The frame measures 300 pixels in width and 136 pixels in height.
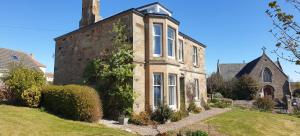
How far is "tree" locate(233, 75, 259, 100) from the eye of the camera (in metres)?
42.3

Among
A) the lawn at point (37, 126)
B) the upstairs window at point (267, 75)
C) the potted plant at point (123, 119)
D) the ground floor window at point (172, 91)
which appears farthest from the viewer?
the upstairs window at point (267, 75)

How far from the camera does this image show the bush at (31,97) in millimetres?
15148

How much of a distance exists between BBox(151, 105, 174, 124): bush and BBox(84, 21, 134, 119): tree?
5.90 feet

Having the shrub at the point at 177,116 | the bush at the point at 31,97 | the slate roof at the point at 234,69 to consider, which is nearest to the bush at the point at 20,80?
the bush at the point at 31,97

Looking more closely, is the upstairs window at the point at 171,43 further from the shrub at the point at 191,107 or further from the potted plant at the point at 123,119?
the shrub at the point at 191,107

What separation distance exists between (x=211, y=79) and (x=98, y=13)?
1045 inches

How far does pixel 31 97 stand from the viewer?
15312mm

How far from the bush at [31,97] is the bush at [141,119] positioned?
5.91 metres

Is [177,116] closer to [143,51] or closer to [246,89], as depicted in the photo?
[143,51]

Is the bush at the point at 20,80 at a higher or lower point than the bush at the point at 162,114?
higher

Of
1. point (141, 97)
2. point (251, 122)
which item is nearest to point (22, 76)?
point (141, 97)

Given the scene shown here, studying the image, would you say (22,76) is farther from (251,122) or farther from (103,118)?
(251,122)

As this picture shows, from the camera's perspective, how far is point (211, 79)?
42.7 meters

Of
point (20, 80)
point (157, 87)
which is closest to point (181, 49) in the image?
point (157, 87)
